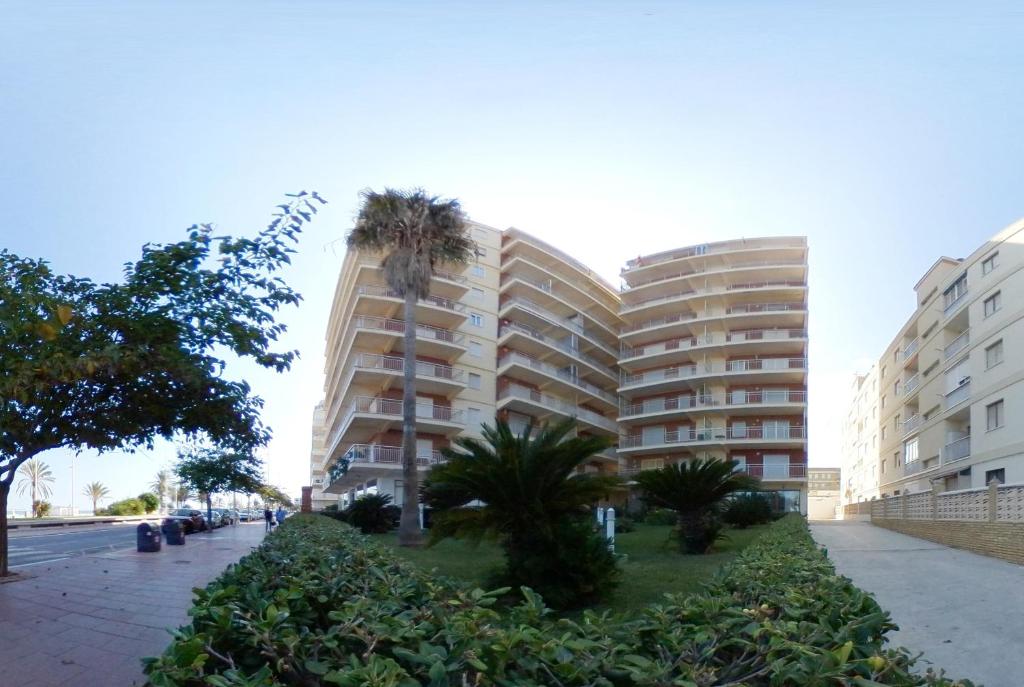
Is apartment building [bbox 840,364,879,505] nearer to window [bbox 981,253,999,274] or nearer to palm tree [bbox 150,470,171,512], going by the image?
window [bbox 981,253,999,274]

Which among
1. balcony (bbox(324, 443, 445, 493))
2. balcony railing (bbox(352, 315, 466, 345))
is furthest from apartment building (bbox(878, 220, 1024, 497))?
balcony railing (bbox(352, 315, 466, 345))

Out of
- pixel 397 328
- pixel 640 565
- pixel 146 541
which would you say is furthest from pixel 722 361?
pixel 146 541

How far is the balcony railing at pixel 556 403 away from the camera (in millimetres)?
53219

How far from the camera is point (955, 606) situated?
868 centimetres

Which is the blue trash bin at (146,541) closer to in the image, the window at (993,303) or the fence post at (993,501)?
the fence post at (993,501)

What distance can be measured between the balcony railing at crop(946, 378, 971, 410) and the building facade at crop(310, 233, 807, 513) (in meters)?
15.0

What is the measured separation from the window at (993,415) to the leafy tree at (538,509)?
96.4 ft

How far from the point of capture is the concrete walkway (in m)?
5.93

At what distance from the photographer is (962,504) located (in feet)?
62.2

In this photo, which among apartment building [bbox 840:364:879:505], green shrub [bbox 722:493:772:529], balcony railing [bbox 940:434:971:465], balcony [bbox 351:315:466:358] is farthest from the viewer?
apartment building [bbox 840:364:879:505]

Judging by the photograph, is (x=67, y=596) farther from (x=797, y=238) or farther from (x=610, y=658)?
(x=797, y=238)

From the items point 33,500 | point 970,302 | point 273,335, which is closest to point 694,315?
point 970,302

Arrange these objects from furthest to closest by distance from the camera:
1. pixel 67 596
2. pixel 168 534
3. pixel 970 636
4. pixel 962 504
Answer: pixel 168 534
pixel 962 504
pixel 67 596
pixel 970 636

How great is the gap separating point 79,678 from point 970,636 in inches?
301
